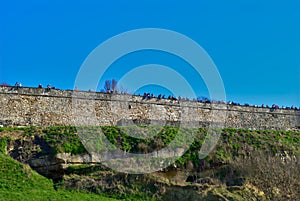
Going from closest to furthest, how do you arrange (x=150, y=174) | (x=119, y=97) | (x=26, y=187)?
1. (x=26, y=187)
2. (x=150, y=174)
3. (x=119, y=97)

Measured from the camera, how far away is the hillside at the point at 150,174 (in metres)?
23.7

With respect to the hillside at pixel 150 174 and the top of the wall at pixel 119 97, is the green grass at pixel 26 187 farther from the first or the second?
the top of the wall at pixel 119 97

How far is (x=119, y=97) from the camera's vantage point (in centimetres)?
3553

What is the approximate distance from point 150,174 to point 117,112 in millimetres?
10089

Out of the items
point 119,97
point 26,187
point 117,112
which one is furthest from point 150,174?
point 119,97

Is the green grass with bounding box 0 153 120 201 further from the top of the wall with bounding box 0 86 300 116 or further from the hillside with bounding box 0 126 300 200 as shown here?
the top of the wall with bounding box 0 86 300 116

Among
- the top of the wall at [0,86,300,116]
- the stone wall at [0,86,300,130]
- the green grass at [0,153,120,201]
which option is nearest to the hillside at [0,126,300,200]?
the green grass at [0,153,120,201]

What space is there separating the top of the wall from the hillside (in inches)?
145

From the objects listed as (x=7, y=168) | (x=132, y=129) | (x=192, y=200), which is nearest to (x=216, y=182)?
(x=192, y=200)

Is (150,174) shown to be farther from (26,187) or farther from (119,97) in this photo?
(119,97)

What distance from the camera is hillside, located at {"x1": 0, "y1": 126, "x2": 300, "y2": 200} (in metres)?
23.7

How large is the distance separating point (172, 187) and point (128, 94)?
12.5 metres

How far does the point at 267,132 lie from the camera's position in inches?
1444

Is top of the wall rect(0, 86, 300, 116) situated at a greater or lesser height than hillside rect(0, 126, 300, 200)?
greater
